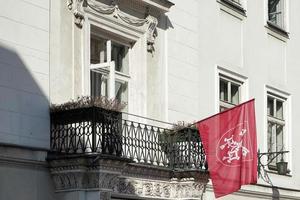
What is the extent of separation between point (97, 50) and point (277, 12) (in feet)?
29.4

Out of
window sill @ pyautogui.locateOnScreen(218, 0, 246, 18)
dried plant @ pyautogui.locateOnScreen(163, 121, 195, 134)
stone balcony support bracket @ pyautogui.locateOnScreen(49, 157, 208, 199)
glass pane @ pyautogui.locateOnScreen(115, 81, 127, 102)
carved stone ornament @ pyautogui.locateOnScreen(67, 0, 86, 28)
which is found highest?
window sill @ pyautogui.locateOnScreen(218, 0, 246, 18)

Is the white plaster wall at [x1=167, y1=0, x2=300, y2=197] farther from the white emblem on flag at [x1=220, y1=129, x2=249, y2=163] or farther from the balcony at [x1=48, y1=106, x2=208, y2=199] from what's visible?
the balcony at [x1=48, y1=106, x2=208, y2=199]

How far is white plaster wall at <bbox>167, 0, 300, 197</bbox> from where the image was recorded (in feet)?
59.8

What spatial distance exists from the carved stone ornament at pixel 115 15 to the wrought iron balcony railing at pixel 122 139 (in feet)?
6.35

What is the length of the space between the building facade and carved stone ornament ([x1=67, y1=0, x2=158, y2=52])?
0.03 m

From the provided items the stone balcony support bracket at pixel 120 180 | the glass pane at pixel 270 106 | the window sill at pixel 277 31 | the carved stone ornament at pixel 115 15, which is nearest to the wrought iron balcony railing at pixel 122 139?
the stone balcony support bracket at pixel 120 180

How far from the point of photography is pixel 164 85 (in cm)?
1758

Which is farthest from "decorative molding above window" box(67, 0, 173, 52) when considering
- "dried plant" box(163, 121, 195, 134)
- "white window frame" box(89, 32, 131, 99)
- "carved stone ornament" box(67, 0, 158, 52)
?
"dried plant" box(163, 121, 195, 134)

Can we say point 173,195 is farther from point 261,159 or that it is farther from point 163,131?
point 261,159

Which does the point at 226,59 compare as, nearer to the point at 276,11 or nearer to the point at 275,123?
the point at 275,123

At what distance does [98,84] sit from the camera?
627 inches

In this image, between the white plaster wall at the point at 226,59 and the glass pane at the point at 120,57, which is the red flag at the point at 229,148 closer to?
the white plaster wall at the point at 226,59

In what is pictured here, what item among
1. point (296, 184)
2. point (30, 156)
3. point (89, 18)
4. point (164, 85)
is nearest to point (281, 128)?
point (296, 184)

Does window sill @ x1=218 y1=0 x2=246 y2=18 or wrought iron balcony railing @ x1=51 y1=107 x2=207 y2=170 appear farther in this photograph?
window sill @ x1=218 y1=0 x2=246 y2=18
